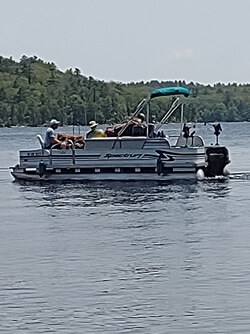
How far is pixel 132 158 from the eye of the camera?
108ft

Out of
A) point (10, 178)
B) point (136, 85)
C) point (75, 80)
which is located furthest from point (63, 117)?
point (10, 178)

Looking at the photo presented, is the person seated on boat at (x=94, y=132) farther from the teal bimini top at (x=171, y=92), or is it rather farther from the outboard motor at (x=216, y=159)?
the outboard motor at (x=216, y=159)

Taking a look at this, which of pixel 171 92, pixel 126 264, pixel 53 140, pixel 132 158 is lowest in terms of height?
pixel 126 264

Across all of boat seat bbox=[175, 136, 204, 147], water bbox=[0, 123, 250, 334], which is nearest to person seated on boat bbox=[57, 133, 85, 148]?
boat seat bbox=[175, 136, 204, 147]

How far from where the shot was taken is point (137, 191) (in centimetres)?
3097

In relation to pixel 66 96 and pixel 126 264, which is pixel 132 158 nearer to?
pixel 126 264

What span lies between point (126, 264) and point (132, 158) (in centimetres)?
1558

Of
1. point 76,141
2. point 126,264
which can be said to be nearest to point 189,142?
point 76,141

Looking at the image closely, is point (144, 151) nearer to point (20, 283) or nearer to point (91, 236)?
point (91, 236)

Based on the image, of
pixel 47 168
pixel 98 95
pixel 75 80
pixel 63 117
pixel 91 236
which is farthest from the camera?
pixel 75 80

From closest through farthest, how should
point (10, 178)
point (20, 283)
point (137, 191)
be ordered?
point (20, 283) < point (137, 191) < point (10, 178)

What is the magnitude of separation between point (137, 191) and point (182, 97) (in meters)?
5.08

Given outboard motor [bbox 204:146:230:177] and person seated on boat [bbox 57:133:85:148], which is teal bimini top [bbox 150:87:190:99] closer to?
outboard motor [bbox 204:146:230:177]

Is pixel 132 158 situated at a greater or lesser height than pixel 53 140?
lesser
